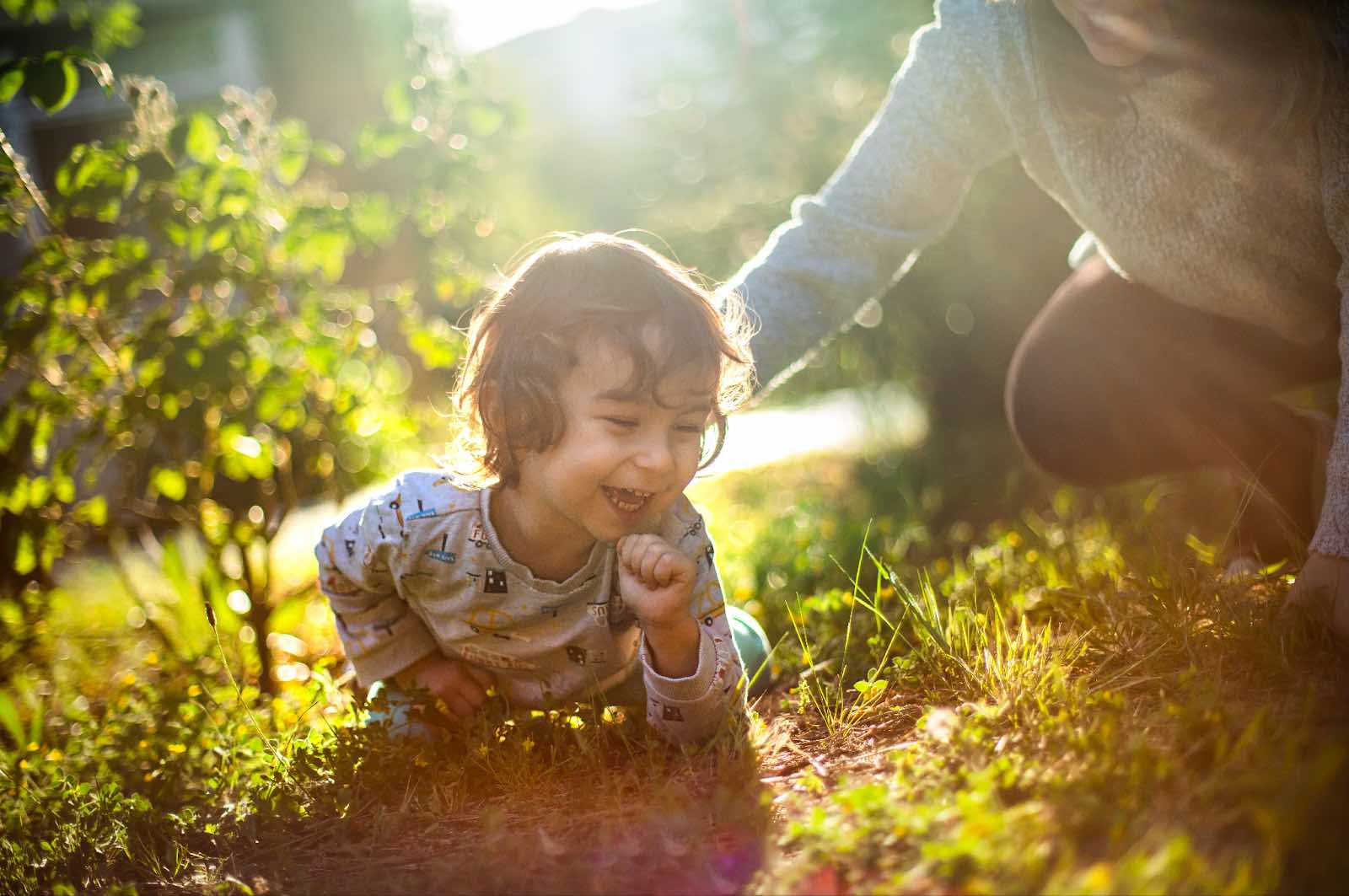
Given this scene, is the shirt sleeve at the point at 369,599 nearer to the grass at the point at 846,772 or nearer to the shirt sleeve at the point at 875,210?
the grass at the point at 846,772

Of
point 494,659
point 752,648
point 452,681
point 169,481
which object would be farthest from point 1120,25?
point 169,481

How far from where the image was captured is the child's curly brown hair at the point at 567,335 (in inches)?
70.8

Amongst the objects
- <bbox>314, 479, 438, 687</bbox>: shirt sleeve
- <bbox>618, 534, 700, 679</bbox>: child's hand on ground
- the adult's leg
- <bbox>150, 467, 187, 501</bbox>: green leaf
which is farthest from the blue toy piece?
<bbox>150, 467, 187, 501</bbox>: green leaf

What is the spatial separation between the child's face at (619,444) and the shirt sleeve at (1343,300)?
101cm

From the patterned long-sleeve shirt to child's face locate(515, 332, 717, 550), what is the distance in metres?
0.16

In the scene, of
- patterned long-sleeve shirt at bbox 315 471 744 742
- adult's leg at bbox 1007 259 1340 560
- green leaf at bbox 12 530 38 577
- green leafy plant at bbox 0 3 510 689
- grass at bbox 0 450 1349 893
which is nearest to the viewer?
grass at bbox 0 450 1349 893

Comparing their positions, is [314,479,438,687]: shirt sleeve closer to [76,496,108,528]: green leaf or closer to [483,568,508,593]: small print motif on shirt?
[483,568,508,593]: small print motif on shirt

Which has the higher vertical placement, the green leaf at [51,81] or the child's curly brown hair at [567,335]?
the green leaf at [51,81]

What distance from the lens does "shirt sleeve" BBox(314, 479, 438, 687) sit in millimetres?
2012

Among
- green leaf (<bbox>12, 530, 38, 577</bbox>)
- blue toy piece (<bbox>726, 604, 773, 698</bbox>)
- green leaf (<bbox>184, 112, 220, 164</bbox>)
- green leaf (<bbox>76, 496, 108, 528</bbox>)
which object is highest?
green leaf (<bbox>184, 112, 220, 164</bbox>)

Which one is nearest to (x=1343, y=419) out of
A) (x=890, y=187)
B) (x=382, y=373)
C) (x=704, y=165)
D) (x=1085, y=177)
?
(x=1085, y=177)

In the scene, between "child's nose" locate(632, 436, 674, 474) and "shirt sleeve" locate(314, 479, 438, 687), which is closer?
"child's nose" locate(632, 436, 674, 474)

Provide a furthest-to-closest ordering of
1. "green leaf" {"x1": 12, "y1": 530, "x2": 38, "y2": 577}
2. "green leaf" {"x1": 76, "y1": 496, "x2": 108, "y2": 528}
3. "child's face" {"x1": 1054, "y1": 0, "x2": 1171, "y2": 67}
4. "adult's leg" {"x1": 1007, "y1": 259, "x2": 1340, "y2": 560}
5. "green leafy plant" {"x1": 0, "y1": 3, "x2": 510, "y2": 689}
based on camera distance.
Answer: "green leaf" {"x1": 76, "y1": 496, "x2": 108, "y2": 528} < "green leaf" {"x1": 12, "y1": 530, "x2": 38, "y2": 577} < "green leafy plant" {"x1": 0, "y1": 3, "x2": 510, "y2": 689} < "adult's leg" {"x1": 1007, "y1": 259, "x2": 1340, "y2": 560} < "child's face" {"x1": 1054, "y1": 0, "x2": 1171, "y2": 67}

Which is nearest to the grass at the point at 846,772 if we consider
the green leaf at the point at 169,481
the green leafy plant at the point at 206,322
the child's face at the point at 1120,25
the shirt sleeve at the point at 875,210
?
the green leaf at the point at 169,481
